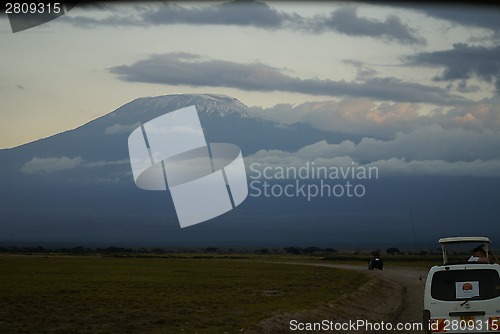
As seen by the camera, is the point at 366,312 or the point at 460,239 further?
the point at 366,312

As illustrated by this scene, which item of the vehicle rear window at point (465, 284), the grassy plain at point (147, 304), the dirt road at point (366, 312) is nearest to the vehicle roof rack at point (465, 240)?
the dirt road at point (366, 312)

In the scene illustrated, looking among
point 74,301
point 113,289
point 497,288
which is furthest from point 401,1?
point 113,289

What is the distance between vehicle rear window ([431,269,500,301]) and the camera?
48.2 ft

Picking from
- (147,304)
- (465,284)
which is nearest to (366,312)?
(147,304)

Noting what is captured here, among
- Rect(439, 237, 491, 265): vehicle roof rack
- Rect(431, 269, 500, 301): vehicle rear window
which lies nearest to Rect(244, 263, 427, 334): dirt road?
Rect(439, 237, 491, 265): vehicle roof rack

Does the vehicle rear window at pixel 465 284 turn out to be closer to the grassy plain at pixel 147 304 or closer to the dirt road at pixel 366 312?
the dirt road at pixel 366 312

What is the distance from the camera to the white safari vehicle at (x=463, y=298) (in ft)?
47.6

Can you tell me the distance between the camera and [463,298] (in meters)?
14.9

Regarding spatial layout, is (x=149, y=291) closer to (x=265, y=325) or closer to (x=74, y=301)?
(x=74, y=301)

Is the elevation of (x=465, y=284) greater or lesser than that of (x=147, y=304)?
greater

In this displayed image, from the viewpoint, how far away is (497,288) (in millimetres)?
14602

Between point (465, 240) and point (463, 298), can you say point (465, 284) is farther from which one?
point (465, 240)

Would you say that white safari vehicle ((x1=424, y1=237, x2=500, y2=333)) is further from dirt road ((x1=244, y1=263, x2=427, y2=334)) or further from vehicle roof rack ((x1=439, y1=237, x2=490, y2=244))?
dirt road ((x1=244, y1=263, x2=427, y2=334))

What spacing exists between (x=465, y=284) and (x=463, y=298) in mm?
250
